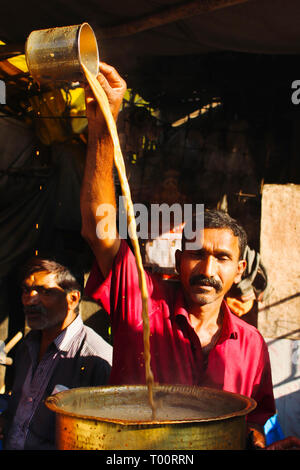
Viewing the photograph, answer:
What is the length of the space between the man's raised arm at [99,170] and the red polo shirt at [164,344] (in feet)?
0.72

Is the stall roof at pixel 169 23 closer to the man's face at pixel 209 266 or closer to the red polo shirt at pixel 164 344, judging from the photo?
the man's face at pixel 209 266

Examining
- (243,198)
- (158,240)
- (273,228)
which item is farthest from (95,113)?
(243,198)

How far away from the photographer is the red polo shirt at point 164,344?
7.06 feet

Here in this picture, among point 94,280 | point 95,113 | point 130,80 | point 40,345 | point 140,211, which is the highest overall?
point 130,80

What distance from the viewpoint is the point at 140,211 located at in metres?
5.21

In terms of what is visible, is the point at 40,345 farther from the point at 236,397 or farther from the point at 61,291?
the point at 236,397

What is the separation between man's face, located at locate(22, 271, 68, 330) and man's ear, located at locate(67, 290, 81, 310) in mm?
34

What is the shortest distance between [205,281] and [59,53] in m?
1.17

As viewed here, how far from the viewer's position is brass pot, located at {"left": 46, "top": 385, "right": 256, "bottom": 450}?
119 cm

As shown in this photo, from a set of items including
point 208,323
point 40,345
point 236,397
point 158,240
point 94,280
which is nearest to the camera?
point 236,397

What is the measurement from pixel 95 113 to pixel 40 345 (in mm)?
2043

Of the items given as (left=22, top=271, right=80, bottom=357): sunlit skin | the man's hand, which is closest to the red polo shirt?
the man's hand

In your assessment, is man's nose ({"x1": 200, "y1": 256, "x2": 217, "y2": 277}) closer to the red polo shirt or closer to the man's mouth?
the red polo shirt

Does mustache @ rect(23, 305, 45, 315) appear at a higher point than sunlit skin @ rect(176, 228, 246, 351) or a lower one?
lower
